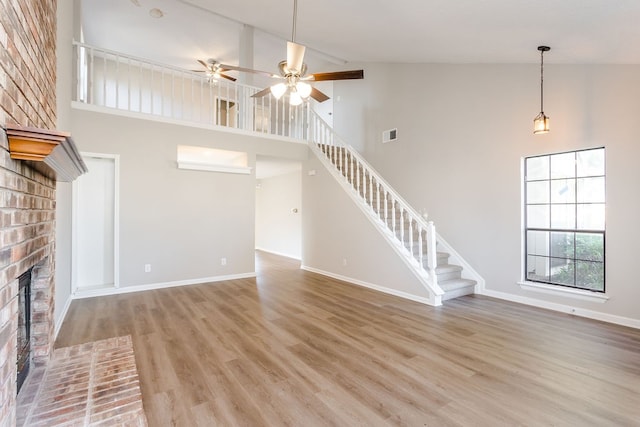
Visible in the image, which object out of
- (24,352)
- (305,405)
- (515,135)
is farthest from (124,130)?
(515,135)

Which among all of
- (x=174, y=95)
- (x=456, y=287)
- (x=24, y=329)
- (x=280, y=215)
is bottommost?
(x=456, y=287)

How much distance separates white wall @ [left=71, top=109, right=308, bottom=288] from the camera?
490 cm

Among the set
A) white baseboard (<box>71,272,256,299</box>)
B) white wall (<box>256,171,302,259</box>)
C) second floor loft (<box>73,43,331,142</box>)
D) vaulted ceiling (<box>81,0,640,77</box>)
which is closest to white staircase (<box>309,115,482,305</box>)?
second floor loft (<box>73,43,331,142</box>)

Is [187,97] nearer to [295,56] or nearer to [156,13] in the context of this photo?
[156,13]

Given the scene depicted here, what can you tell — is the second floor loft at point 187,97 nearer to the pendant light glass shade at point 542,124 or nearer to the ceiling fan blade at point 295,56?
the ceiling fan blade at point 295,56

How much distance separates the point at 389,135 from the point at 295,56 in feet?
12.2

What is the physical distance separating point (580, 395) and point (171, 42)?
29.0ft

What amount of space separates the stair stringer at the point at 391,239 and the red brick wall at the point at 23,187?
4.07 meters

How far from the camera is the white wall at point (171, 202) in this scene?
16.1 feet

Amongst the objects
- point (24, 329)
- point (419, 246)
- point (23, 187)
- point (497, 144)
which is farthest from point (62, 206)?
point (497, 144)

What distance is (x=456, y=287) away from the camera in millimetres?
4707

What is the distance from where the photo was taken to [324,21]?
491 centimetres

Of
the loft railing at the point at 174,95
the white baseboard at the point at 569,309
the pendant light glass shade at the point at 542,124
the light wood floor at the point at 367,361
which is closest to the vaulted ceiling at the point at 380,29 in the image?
the loft railing at the point at 174,95

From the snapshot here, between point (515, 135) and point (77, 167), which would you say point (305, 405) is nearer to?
point (77, 167)
